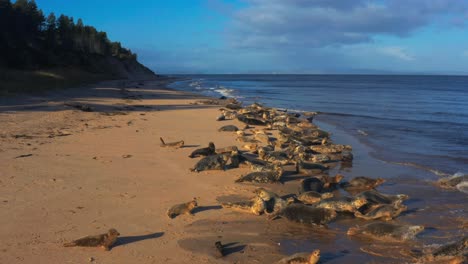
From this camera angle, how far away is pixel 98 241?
554 centimetres

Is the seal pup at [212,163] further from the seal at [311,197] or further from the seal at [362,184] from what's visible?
the seal at [362,184]

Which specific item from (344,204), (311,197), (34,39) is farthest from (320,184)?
(34,39)

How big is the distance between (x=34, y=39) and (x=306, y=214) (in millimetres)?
59862

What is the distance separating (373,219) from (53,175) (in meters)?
6.21

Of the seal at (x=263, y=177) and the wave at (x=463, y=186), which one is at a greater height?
the seal at (x=263, y=177)

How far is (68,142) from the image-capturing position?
477 inches

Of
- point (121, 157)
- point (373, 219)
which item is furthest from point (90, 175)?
point (373, 219)

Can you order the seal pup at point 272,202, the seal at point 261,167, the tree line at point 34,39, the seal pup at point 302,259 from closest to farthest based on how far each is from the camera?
the seal pup at point 302,259 → the seal pup at point 272,202 → the seal at point 261,167 → the tree line at point 34,39

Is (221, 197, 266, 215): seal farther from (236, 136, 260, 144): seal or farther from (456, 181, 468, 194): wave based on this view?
(236, 136, 260, 144): seal

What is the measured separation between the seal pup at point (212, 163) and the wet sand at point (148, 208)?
0.22 meters

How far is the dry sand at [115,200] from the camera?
5.52m

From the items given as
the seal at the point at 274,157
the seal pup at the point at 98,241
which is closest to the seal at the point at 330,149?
the seal at the point at 274,157

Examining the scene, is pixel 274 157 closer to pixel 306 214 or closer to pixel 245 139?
pixel 245 139

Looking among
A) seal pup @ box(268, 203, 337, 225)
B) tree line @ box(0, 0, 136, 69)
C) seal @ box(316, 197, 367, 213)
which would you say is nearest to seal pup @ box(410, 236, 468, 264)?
seal pup @ box(268, 203, 337, 225)
